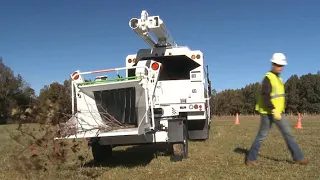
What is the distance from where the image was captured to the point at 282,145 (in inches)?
405

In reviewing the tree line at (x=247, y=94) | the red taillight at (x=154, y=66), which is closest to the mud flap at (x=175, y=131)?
the red taillight at (x=154, y=66)

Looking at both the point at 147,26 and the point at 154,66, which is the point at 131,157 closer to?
the point at 154,66

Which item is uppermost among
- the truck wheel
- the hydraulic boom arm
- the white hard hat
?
the hydraulic boom arm

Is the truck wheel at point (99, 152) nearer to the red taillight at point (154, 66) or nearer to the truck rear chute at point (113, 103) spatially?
the truck rear chute at point (113, 103)

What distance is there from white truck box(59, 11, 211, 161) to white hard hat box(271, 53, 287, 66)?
239 centimetres

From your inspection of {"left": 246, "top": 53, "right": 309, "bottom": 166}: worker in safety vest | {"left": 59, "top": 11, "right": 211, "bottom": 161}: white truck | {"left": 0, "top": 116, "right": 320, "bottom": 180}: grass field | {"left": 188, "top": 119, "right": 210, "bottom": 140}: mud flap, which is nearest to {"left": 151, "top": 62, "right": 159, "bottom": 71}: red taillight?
{"left": 59, "top": 11, "right": 211, "bottom": 161}: white truck

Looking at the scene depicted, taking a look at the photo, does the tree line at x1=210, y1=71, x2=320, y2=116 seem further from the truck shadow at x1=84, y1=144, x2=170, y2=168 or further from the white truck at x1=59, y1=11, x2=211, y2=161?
the white truck at x1=59, y1=11, x2=211, y2=161

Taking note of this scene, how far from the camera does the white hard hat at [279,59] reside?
697 centimetres

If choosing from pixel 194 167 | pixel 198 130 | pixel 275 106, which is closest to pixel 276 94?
pixel 275 106

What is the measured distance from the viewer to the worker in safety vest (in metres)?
6.88

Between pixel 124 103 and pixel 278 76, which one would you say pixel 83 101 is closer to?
pixel 124 103

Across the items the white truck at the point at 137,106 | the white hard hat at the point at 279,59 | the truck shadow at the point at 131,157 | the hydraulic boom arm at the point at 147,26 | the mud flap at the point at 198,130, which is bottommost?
the truck shadow at the point at 131,157

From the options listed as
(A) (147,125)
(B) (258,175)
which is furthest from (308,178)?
(A) (147,125)

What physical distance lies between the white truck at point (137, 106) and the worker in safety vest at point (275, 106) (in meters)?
1.98
